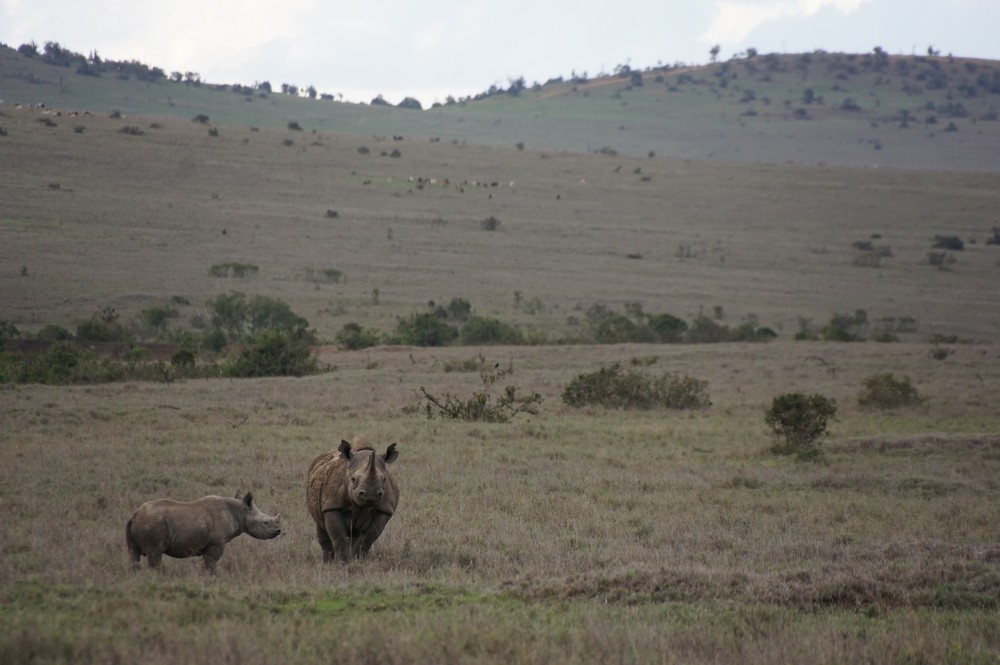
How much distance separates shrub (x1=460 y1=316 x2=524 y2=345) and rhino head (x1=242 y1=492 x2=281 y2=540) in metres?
27.6

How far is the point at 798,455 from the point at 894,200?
219ft

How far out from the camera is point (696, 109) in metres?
147

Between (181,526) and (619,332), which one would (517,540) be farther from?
(619,332)

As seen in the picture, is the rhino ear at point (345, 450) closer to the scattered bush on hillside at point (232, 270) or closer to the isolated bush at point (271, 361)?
the isolated bush at point (271, 361)

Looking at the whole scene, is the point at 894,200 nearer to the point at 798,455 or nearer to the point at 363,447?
the point at 798,455

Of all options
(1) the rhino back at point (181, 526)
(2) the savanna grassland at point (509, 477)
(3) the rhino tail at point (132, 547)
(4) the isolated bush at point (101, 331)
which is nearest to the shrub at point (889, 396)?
A: (2) the savanna grassland at point (509, 477)

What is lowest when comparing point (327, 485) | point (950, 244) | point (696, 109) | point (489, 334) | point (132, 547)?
point (489, 334)

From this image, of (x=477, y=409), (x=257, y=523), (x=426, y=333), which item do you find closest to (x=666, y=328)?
(x=426, y=333)

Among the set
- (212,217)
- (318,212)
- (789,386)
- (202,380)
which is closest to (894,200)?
(318,212)

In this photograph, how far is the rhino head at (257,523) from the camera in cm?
925

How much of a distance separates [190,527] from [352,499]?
53.0 inches

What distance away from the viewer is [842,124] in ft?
445

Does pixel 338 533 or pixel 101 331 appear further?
pixel 101 331

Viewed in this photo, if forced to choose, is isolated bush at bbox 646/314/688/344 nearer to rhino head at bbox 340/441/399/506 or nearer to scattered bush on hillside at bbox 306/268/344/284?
A: scattered bush on hillside at bbox 306/268/344/284
